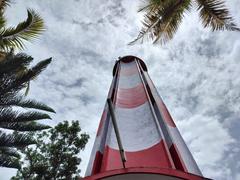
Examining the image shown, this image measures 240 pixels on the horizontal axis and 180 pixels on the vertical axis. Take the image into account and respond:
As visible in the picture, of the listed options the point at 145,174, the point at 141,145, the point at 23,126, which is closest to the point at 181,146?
the point at 141,145

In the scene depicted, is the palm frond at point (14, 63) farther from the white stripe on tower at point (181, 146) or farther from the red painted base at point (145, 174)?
the red painted base at point (145, 174)

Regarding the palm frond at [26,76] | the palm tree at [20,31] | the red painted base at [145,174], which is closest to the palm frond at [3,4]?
the palm tree at [20,31]

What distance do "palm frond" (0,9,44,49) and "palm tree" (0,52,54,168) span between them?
1.04m

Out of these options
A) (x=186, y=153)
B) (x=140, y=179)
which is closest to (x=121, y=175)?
(x=140, y=179)

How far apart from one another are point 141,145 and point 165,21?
191 inches

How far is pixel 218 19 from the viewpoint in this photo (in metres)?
9.02

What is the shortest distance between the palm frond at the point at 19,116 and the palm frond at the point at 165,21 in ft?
11.7

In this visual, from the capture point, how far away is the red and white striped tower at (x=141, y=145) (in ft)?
11.3

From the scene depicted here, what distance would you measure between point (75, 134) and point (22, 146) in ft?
21.6

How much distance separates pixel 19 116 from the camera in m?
8.78

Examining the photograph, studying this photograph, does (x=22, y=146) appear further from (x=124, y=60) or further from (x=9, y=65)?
(x=124, y=60)

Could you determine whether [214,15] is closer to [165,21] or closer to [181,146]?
[165,21]

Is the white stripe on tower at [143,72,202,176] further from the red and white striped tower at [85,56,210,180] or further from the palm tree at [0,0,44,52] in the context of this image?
the palm tree at [0,0,44,52]

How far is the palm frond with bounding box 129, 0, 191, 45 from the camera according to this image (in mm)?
8852
